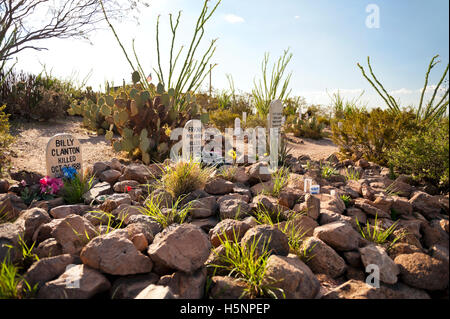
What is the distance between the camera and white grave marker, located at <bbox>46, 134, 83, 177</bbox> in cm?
356

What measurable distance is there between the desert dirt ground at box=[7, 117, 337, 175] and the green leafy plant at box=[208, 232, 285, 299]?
3236 mm

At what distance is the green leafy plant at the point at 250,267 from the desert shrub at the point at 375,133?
3.25 m

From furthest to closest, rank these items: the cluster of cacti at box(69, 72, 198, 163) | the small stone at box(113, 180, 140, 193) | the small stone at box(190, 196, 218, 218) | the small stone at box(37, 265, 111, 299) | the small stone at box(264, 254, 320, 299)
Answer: the cluster of cacti at box(69, 72, 198, 163) → the small stone at box(113, 180, 140, 193) → the small stone at box(190, 196, 218, 218) → the small stone at box(264, 254, 320, 299) → the small stone at box(37, 265, 111, 299)

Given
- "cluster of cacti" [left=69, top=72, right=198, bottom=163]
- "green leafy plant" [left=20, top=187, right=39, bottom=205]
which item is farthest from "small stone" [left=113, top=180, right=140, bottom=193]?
"cluster of cacti" [left=69, top=72, right=198, bottom=163]

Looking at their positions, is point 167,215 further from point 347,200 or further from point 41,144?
point 41,144

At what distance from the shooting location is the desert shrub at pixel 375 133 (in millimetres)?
4750

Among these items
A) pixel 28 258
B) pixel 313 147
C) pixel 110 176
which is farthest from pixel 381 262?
pixel 313 147

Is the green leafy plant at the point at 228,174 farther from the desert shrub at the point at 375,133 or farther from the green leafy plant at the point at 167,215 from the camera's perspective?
the desert shrub at the point at 375,133

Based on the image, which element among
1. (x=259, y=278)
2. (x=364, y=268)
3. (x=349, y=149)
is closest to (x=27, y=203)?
(x=259, y=278)

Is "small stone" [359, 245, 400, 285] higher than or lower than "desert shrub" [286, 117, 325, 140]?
lower

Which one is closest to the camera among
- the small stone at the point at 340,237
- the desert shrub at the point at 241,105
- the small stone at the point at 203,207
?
the small stone at the point at 340,237

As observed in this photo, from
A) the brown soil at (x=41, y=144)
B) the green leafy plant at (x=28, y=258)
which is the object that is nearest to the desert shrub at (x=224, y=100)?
the brown soil at (x=41, y=144)

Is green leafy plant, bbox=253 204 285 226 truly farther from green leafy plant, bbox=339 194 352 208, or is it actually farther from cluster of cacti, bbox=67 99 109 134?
cluster of cacti, bbox=67 99 109 134
